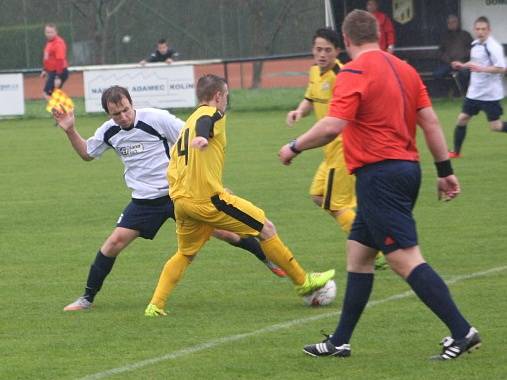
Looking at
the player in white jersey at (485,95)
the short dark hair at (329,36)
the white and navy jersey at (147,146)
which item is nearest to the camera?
the white and navy jersey at (147,146)

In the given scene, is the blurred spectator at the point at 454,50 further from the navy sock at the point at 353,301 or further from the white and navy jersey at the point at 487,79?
the navy sock at the point at 353,301

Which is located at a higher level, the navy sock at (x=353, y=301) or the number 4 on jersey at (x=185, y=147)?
the number 4 on jersey at (x=185, y=147)

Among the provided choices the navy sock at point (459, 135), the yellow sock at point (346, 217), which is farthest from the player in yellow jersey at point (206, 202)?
the navy sock at point (459, 135)

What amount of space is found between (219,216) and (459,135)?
9.37 m

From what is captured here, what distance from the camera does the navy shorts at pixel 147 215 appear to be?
8594 millimetres

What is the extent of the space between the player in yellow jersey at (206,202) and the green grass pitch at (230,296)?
0.87ft

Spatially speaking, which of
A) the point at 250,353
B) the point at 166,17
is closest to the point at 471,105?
the point at 250,353

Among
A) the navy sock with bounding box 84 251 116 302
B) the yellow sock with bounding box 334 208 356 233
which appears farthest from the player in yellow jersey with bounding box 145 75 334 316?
the yellow sock with bounding box 334 208 356 233

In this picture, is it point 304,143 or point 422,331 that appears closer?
point 304,143

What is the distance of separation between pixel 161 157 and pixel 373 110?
259cm

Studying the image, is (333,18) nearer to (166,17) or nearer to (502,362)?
(166,17)

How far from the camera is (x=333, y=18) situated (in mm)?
28391

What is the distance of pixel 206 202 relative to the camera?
8.04 meters

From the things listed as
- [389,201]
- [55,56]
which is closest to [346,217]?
[389,201]
